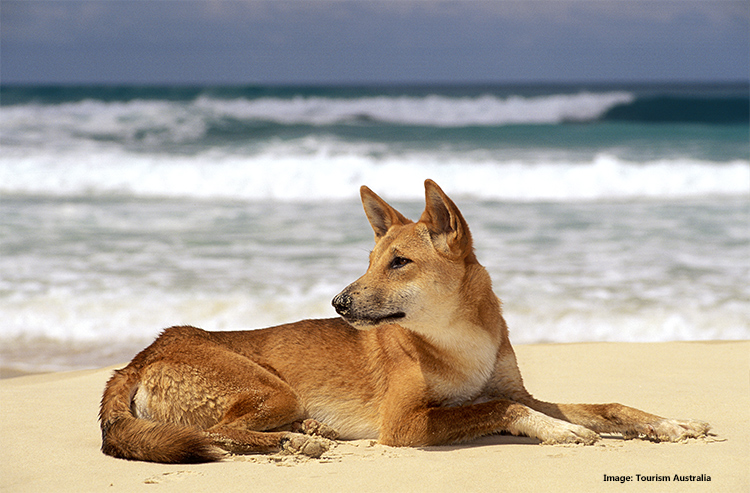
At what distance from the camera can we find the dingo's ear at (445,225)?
452 cm

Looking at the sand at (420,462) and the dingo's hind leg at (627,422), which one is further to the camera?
the dingo's hind leg at (627,422)

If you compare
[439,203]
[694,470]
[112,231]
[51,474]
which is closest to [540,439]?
[694,470]

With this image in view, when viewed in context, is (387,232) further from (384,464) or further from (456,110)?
(456,110)

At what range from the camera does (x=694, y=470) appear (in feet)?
12.9

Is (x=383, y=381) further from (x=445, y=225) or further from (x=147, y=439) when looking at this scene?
(x=147, y=439)

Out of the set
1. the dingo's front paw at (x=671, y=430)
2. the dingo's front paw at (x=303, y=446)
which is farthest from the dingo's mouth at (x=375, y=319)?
the dingo's front paw at (x=671, y=430)

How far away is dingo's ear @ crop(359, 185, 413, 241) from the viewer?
4910mm

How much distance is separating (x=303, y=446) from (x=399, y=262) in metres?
1.23

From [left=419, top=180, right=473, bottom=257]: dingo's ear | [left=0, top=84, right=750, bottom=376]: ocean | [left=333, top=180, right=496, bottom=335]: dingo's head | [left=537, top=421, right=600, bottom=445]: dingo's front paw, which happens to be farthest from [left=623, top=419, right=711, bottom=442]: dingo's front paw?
[left=0, top=84, right=750, bottom=376]: ocean

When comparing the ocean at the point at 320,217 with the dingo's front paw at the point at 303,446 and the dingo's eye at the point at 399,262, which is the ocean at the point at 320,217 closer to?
the dingo's front paw at the point at 303,446

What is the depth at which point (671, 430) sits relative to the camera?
4.54m

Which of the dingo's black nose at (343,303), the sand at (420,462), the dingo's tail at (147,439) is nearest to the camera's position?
the sand at (420,462)

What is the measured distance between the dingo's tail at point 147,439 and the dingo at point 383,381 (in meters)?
0.01

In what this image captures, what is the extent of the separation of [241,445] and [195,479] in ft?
1.42
